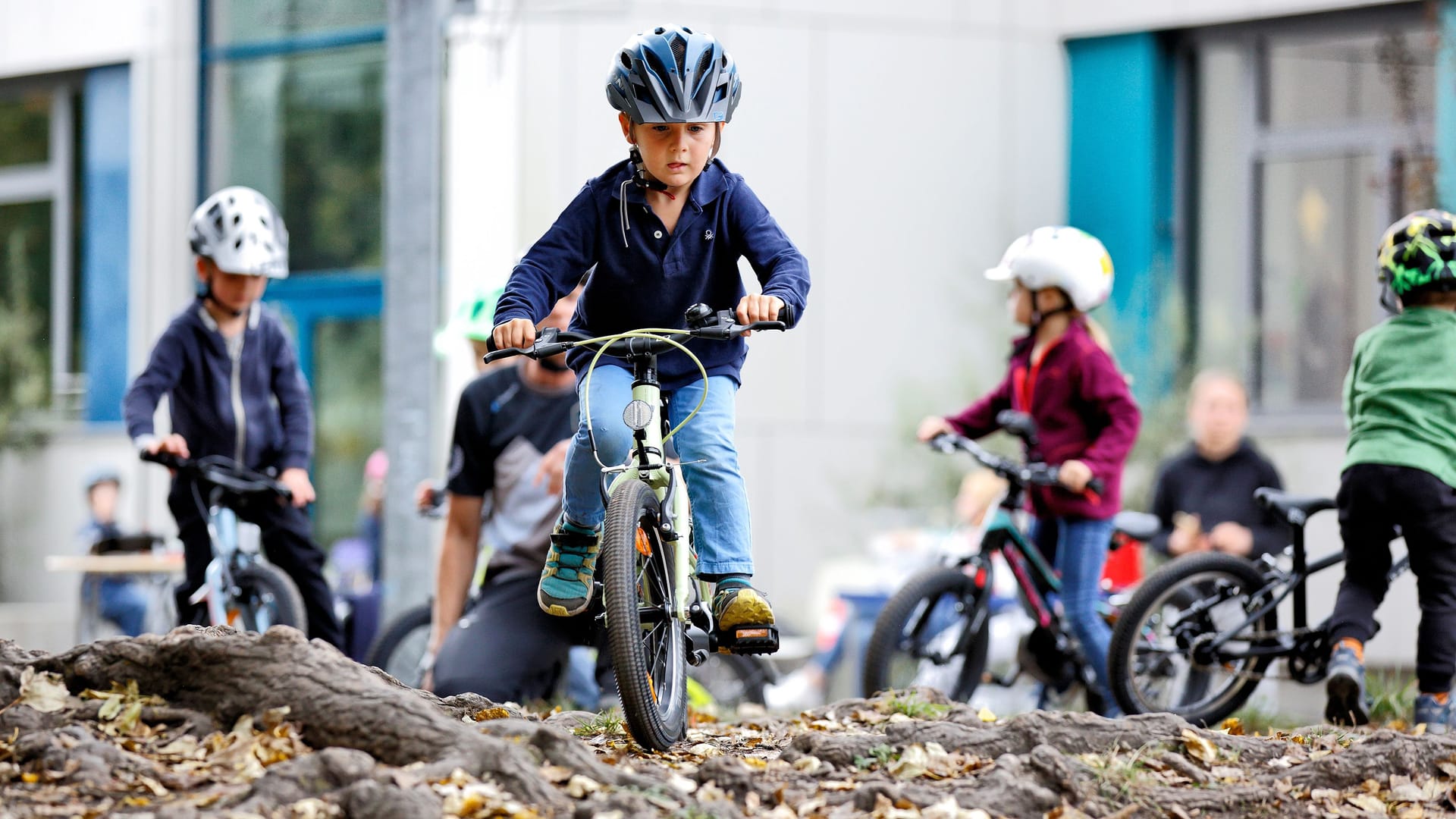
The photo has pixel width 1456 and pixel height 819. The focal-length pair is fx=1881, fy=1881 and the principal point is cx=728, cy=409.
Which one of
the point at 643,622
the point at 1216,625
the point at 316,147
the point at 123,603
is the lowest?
the point at 123,603

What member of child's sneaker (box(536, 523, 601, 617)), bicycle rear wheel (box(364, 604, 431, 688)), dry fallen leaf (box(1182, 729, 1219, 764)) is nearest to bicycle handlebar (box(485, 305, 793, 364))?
child's sneaker (box(536, 523, 601, 617))

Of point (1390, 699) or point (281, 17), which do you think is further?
point (281, 17)

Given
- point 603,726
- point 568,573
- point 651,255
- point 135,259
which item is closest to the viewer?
point 568,573

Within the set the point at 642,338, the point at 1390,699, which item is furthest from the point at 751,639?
the point at 1390,699

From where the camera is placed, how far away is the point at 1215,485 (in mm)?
9781

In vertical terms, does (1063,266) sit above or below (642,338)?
above

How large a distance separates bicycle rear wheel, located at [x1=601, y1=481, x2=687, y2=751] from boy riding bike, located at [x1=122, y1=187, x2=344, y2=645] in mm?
3054

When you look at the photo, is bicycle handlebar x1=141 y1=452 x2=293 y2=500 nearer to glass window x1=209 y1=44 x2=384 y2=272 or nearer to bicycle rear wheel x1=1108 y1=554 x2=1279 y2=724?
bicycle rear wheel x1=1108 y1=554 x2=1279 y2=724

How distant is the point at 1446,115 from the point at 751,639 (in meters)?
10.7

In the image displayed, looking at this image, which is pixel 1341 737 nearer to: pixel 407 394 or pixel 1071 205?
pixel 407 394

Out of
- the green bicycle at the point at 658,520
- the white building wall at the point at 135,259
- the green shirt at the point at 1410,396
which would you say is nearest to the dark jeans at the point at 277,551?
the green bicycle at the point at 658,520

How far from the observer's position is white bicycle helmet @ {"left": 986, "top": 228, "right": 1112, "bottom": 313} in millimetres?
7535

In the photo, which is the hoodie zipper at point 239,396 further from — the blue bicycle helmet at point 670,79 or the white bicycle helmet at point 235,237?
Result: the blue bicycle helmet at point 670,79

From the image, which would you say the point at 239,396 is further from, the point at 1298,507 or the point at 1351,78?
the point at 1351,78
